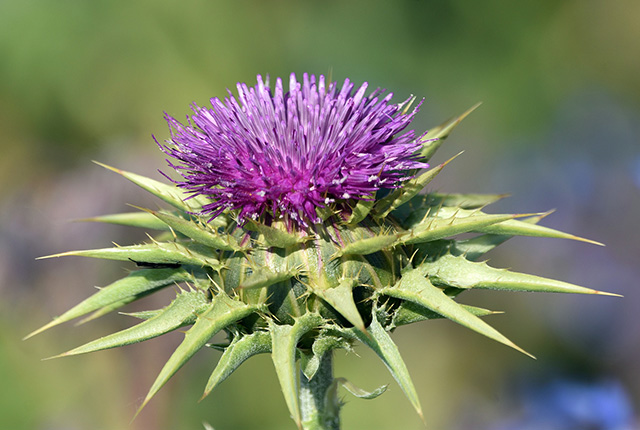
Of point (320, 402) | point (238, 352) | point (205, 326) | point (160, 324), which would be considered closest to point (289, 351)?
point (238, 352)

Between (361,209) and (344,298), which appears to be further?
(361,209)

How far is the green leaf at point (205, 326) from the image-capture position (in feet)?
7.67

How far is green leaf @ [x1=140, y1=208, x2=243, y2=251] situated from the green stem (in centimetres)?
73

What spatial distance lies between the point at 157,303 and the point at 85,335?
80cm

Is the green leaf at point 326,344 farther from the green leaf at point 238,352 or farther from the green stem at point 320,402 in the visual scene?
the green stem at point 320,402

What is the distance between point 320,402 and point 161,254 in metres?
1.05

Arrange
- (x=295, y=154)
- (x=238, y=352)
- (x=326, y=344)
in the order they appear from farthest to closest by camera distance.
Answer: (x=295, y=154) → (x=326, y=344) → (x=238, y=352)

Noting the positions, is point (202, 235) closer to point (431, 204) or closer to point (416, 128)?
point (431, 204)

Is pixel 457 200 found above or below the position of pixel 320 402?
above

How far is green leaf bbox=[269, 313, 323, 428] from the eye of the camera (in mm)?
2236

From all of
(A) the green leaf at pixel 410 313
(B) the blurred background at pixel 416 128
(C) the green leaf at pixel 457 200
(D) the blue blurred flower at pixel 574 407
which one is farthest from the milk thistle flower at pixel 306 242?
(B) the blurred background at pixel 416 128

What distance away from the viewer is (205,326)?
249 cm

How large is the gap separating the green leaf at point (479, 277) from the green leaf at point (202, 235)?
87cm

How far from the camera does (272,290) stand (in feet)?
8.75
